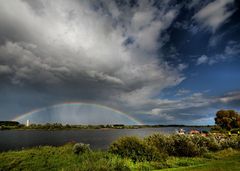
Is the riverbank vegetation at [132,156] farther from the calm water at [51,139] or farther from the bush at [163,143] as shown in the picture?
the calm water at [51,139]

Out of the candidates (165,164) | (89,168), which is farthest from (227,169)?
(89,168)

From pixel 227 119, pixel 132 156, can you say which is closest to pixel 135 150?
pixel 132 156

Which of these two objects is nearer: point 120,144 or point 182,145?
point 120,144

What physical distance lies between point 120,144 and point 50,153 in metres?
5.96

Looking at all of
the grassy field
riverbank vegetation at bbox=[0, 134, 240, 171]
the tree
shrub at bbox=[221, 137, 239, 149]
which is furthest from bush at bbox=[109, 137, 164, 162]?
the tree

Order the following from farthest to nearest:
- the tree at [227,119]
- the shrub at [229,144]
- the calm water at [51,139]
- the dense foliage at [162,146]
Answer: the tree at [227,119] < the calm water at [51,139] < the shrub at [229,144] < the dense foliage at [162,146]

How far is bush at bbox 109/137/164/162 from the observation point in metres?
18.4

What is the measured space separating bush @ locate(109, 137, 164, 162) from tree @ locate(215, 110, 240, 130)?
59.8m

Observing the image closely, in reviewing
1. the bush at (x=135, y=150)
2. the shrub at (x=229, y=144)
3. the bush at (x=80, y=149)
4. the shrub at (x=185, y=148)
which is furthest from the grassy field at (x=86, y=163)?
the shrub at (x=229, y=144)

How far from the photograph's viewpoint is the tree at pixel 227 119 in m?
70.6

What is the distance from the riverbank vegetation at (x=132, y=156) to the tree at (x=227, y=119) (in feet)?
164

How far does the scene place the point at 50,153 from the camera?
19.1 meters

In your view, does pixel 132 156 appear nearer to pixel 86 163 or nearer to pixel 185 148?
pixel 86 163

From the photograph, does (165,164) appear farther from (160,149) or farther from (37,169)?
(37,169)
